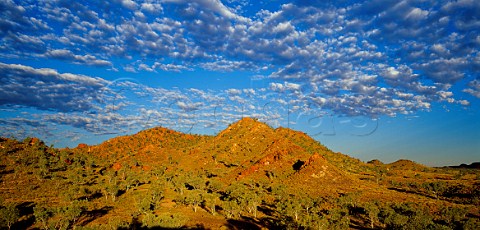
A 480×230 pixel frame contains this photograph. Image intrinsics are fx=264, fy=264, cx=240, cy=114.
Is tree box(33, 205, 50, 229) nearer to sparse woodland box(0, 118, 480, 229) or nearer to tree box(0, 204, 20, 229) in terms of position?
sparse woodland box(0, 118, 480, 229)

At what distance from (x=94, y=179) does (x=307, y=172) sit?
7507cm

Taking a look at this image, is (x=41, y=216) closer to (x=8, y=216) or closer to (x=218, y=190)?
(x=8, y=216)

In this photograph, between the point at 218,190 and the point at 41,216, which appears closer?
the point at 41,216

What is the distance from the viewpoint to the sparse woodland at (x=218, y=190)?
4716cm

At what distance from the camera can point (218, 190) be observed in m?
84.0

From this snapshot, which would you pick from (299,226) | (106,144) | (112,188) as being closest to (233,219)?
(299,226)

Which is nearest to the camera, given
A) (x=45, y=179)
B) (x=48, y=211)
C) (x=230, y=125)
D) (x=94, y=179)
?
(x=48, y=211)

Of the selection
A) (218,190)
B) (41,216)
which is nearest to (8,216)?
(41,216)

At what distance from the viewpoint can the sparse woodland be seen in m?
47.2

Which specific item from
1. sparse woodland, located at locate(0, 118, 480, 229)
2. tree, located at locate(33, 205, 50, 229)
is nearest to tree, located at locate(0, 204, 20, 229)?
sparse woodland, located at locate(0, 118, 480, 229)

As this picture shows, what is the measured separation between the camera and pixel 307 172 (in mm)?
96188

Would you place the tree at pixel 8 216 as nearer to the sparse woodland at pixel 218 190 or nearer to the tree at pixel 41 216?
the sparse woodland at pixel 218 190

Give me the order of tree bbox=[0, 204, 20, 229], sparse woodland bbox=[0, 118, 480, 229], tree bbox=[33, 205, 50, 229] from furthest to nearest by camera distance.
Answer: sparse woodland bbox=[0, 118, 480, 229], tree bbox=[33, 205, 50, 229], tree bbox=[0, 204, 20, 229]

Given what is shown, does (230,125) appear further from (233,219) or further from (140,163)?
(233,219)
